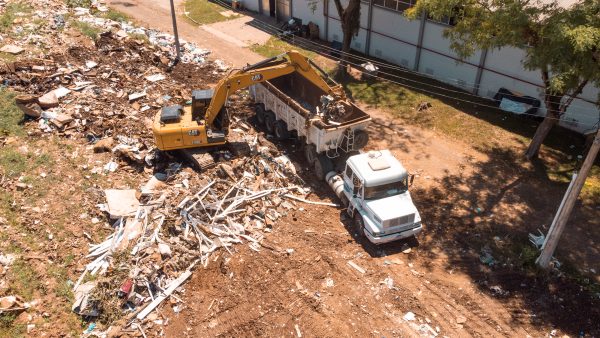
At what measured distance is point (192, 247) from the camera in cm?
1300

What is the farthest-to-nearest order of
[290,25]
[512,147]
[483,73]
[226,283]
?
[290,25], [483,73], [512,147], [226,283]

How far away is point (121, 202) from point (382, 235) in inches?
330

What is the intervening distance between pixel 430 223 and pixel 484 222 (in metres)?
1.88

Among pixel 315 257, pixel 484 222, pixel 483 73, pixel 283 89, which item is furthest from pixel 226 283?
pixel 483 73

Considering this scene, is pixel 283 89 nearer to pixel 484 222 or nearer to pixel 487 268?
pixel 484 222

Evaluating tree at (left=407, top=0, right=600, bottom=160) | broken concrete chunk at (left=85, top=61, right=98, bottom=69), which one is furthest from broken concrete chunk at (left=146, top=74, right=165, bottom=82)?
tree at (left=407, top=0, right=600, bottom=160)

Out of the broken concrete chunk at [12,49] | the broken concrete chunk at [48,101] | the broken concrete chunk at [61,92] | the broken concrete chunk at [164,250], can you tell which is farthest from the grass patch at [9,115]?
the broken concrete chunk at [164,250]

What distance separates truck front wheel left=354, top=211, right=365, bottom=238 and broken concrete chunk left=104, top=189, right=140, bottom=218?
7053 millimetres

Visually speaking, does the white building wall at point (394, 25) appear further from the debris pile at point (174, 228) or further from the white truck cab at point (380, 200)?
the debris pile at point (174, 228)

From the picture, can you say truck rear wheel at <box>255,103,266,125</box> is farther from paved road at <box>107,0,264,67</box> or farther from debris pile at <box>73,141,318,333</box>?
paved road at <box>107,0,264,67</box>

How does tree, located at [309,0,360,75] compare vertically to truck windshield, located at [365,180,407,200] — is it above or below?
above

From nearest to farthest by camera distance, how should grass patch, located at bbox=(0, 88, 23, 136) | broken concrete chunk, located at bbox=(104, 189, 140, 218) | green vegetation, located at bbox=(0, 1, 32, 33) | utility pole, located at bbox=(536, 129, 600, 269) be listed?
utility pole, located at bbox=(536, 129, 600, 269)
broken concrete chunk, located at bbox=(104, 189, 140, 218)
grass patch, located at bbox=(0, 88, 23, 136)
green vegetation, located at bbox=(0, 1, 32, 33)

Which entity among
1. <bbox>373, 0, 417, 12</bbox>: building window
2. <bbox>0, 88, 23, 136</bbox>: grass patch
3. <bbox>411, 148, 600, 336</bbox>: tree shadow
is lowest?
<bbox>411, 148, 600, 336</bbox>: tree shadow

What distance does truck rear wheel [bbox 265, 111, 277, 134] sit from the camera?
18.6m
